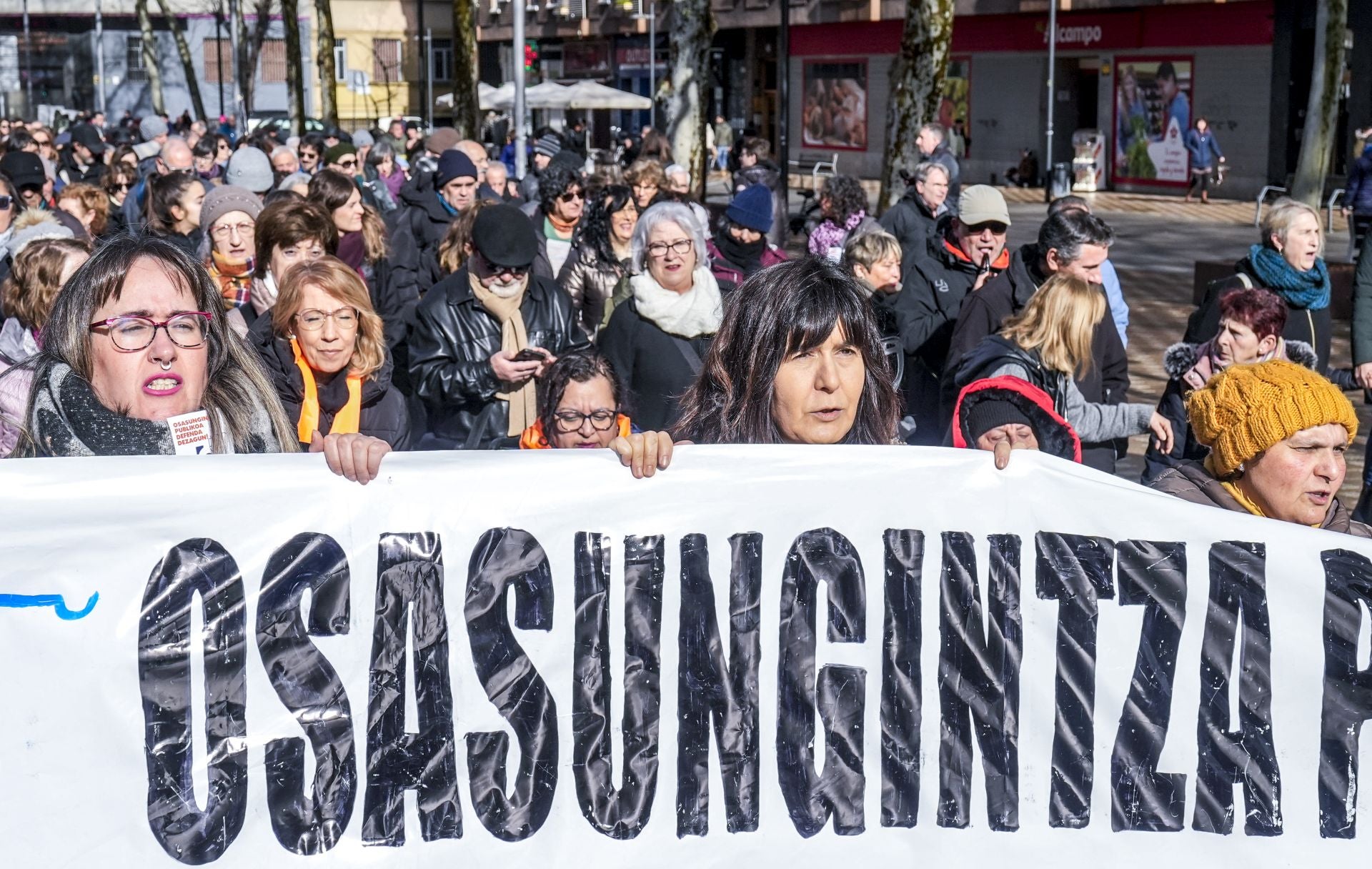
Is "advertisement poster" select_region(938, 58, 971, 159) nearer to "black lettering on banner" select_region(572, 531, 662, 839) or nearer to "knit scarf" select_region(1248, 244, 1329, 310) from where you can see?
"knit scarf" select_region(1248, 244, 1329, 310)

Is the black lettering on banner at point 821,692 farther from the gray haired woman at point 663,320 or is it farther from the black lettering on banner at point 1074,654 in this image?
the gray haired woman at point 663,320

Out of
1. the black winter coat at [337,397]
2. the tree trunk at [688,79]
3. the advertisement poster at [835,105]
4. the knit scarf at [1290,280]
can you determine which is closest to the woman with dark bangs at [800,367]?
the black winter coat at [337,397]

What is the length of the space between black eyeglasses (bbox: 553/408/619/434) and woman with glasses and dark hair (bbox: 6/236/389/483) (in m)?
1.30

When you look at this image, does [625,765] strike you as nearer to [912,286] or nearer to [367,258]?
[912,286]

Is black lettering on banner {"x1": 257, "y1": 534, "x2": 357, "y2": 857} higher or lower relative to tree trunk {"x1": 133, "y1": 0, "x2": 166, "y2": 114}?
lower

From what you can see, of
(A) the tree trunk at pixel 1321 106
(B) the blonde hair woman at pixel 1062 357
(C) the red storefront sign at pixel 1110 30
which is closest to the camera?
(B) the blonde hair woman at pixel 1062 357

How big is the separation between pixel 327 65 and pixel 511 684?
36193 millimetres

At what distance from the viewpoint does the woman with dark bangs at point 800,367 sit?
3840 mm

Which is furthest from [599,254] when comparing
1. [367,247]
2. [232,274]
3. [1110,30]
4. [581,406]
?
[1110,30]

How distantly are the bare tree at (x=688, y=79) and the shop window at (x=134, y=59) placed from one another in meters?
60.7

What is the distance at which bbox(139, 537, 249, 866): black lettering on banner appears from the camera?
3.46 meters

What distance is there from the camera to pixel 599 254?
866 cm

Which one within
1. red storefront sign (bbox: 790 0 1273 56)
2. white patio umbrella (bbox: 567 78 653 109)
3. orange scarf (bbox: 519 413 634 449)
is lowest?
orange scarf (bbox: 519 413 634 449)

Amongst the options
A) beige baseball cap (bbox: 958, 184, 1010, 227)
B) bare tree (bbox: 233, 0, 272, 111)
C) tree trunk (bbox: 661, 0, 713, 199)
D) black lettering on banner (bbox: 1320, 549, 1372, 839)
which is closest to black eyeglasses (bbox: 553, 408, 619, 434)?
black lettering on banner (bbox: 1320, 549, 1372, 839)
